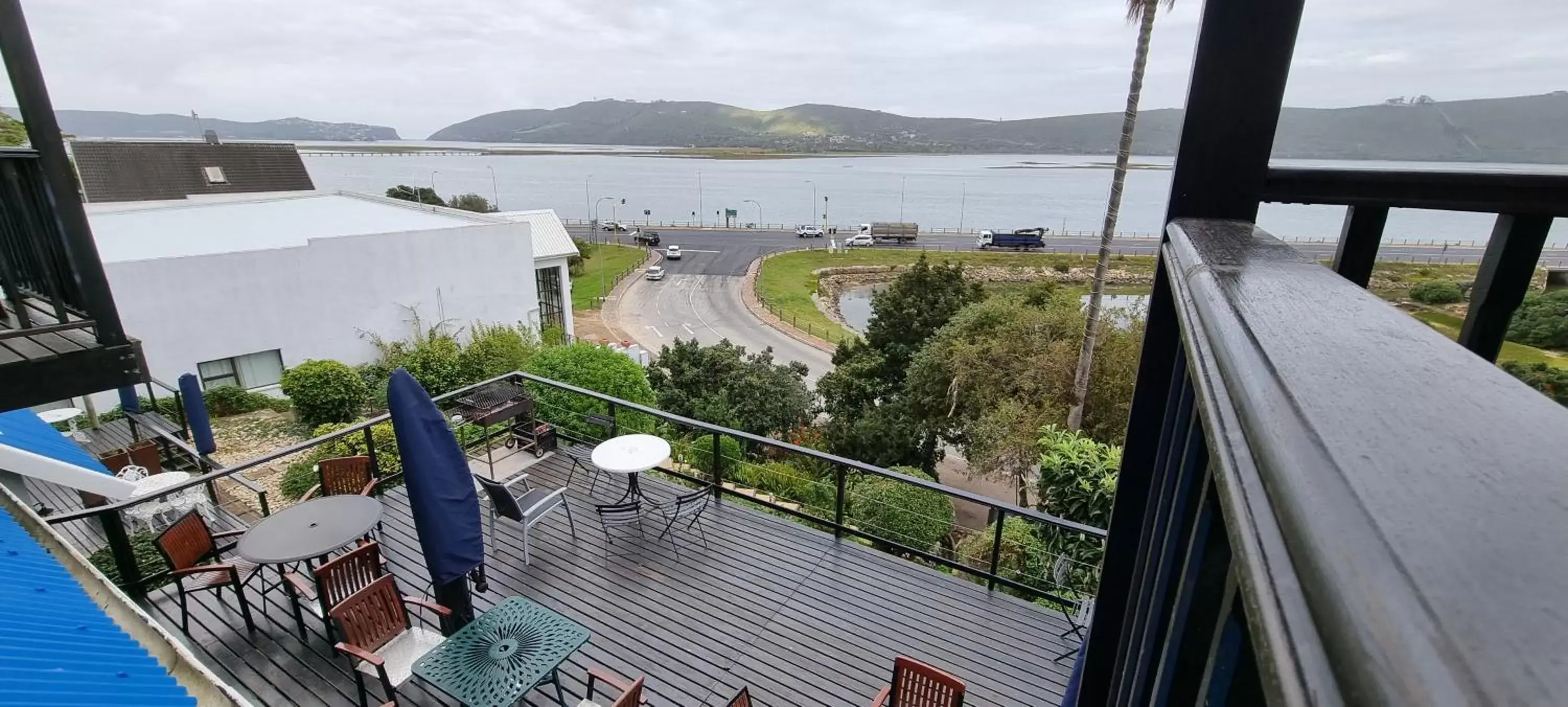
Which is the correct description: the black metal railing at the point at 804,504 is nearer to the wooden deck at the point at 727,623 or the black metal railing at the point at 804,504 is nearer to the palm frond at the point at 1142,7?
the wooden deck at the point at 727,623

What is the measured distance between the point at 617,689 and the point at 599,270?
4768 centimetres

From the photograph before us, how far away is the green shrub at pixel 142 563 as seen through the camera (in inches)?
217

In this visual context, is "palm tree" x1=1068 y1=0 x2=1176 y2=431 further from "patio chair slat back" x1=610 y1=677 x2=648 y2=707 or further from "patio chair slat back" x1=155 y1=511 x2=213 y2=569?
"patio chair slat back" x1=155 y1=511 x2=213 y2=569

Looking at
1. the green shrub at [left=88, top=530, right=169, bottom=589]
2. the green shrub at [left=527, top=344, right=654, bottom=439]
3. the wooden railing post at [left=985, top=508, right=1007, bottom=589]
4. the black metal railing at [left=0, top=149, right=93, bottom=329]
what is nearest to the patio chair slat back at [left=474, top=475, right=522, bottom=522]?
the green shrub at [left=88, top=530, right=169, bottom=589]

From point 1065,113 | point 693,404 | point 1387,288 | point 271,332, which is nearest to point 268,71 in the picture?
point 271,332

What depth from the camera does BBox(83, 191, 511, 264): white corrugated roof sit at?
16.7 metres

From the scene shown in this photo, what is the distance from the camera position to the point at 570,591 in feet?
18.6

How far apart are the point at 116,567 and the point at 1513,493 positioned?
26.2ft

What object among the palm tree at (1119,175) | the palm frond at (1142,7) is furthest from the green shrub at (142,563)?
the palm frond at (1142,7)

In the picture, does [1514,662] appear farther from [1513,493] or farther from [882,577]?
[882,577]

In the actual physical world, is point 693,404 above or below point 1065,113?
below

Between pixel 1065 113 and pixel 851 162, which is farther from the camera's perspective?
pixel 851 162

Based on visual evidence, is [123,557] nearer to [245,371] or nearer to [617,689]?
[617,689]

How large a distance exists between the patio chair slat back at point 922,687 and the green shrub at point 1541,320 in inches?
119
